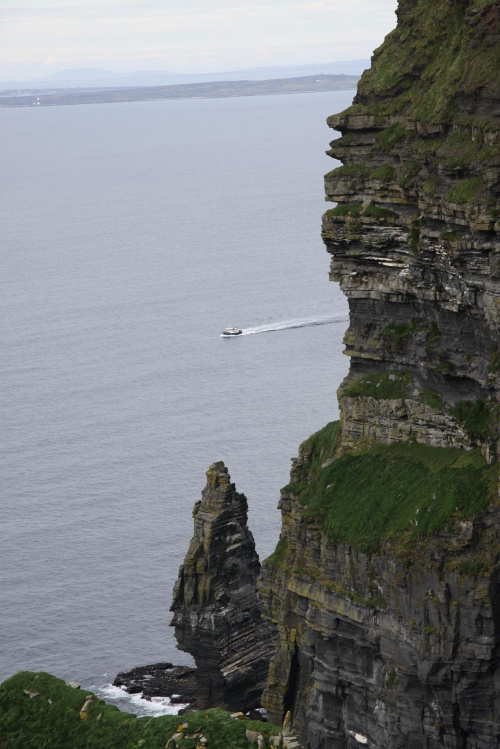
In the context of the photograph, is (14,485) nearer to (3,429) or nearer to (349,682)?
(3,429)

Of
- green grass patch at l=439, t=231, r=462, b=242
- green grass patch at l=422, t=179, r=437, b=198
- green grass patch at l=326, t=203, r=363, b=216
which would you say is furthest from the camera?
green grass patch at l=326, t=203, r=363, b=216

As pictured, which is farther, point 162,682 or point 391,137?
point 162,682

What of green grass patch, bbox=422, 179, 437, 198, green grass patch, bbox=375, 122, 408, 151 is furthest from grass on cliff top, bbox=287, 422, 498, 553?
green grass patch, bbox=375, 122, 408, 151

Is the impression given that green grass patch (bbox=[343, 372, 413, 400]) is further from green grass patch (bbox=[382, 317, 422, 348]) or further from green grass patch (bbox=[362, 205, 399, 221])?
green grass patch (bbox=[362, 205, 399, 221])

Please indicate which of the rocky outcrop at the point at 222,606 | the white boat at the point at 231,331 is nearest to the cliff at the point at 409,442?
the rocky outcrop at the point at 222,606

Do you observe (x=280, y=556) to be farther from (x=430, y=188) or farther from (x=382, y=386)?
(x=430, y=188)

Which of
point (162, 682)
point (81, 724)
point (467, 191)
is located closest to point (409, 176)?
point (467, 191)

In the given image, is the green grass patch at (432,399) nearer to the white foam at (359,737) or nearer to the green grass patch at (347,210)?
the green grass patch at (347,210)
